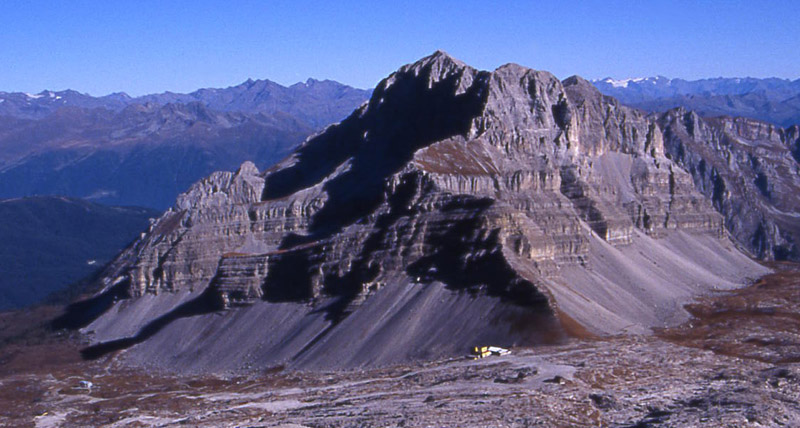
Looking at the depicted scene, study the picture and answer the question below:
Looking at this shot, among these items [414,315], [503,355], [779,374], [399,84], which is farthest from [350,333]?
[399,84]

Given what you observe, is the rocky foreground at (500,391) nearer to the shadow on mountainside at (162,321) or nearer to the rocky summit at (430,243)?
the rocky summit at (430,243)

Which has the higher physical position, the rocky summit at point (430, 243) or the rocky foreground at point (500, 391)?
the rocky summit at point (430, 243)

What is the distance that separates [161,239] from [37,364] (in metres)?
27.0

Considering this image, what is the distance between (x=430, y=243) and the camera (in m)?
94.8

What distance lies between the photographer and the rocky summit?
87.6m

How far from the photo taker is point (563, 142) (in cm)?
13338

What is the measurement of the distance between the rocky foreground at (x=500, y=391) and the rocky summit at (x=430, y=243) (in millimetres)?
5549

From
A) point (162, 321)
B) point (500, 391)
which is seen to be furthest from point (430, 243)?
point (162, 321)

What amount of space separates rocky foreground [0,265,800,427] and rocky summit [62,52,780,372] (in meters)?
5.55

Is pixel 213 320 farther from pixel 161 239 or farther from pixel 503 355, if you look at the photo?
pixel 503 355

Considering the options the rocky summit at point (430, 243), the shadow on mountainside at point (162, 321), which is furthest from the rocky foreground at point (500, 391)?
the shadow on mountainside at point (162, 321)

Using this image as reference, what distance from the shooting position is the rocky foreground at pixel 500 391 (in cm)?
5688

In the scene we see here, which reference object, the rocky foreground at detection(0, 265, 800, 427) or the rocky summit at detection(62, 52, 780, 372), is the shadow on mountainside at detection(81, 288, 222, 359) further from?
the rocky foreground at detection(0, 265, 800, 427)

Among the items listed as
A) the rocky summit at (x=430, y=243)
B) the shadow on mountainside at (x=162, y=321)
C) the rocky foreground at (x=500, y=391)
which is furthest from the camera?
the shadow on mountainside at (x=162, y=321)
